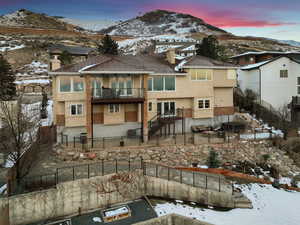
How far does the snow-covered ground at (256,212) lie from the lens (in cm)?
1227

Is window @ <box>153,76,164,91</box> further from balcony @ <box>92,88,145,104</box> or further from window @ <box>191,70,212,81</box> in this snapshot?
window @ <box>191,70,212,81</box>

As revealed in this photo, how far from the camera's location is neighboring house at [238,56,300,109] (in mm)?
29891

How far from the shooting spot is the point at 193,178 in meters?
15.0

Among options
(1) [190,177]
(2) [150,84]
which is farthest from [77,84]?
(1) [190,177]

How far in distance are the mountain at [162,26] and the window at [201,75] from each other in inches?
4621

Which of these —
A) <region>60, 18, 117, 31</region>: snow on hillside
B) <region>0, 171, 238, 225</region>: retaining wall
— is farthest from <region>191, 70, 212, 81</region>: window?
<region>60, 18, 117, 31</region>: snow on hillside

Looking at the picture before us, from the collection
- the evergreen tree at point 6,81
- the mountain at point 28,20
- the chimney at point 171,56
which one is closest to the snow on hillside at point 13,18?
the mountain at point 28,20

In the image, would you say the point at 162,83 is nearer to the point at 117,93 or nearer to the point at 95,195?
the point at 117,93

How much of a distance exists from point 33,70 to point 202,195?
50.1m

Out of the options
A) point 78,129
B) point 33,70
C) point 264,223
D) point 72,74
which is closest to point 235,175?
point 264,223

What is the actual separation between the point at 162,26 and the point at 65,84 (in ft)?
489

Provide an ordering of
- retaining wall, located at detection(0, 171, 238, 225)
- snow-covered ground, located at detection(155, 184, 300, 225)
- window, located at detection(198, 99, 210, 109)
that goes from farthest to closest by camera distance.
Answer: window, located at detection(198, 99, 210, 109), snow-covered ground, located at detection(155, 184, 300, 225), retaining wall, located at detection(0, 171, 238, 225)

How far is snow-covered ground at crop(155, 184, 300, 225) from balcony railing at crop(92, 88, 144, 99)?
429 inches

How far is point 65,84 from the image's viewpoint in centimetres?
2053
